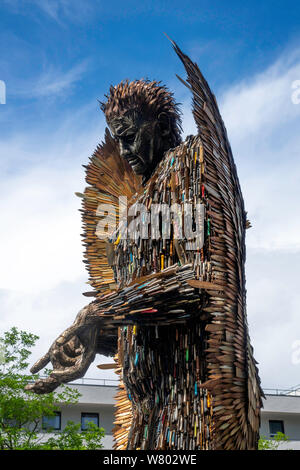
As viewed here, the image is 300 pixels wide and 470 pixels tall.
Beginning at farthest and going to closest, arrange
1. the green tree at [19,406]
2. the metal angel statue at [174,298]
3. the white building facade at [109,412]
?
the white building facade at [109,412], the green tree at [19,406], the metal angel statue at [174,298]

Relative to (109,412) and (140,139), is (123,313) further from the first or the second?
(109,412)

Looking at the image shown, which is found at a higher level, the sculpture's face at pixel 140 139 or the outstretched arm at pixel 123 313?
the sculpture's face at pixel 140 139

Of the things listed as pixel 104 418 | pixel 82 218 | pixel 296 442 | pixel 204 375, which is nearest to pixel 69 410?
pixel 104 418

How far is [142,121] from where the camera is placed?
481 cm

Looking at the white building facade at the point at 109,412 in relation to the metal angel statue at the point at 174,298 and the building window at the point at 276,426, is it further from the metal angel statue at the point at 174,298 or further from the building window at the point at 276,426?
the metal angel statue at the point at 174,298

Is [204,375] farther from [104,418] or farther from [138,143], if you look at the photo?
[104,418]

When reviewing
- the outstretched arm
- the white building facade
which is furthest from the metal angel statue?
the white building facade

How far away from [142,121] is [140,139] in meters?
0.13

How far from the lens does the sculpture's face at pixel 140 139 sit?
4789 millimetres

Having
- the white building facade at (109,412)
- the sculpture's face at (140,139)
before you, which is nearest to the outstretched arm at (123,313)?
the sculpture's face at (140,139)

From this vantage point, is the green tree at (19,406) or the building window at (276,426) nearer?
the green tree at (19,406)

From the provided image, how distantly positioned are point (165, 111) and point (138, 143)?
336 mm

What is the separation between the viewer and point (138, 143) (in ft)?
15.8

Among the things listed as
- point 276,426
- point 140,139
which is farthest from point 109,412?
point 140,139
